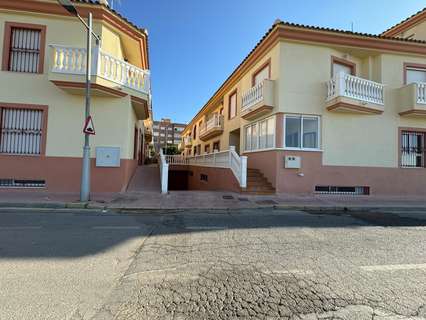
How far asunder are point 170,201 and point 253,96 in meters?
6.68

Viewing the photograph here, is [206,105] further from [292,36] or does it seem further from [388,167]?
[388,167]

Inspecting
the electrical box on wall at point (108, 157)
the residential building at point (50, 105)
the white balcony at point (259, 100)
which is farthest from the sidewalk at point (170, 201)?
the white balcony at point (259, 100)

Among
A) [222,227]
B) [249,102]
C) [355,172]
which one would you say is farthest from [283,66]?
[222,227]

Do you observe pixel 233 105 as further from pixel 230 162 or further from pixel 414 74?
pixel 414 74

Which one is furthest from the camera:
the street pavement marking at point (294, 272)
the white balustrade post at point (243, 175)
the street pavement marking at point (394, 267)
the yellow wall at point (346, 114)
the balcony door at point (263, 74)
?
the balcony door at point (263, 74)

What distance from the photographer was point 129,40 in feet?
36.0

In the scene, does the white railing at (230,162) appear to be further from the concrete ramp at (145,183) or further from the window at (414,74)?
the window at (414,74)

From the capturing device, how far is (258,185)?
10.7 metres

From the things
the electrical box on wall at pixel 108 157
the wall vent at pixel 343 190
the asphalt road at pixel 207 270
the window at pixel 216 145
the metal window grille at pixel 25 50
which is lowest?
the asphalt road at pixel 207 270

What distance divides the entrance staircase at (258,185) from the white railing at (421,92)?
7750mm

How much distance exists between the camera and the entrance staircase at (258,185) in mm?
10391

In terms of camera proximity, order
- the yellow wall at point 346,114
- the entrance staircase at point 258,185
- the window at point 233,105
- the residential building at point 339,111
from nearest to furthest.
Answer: the entrance staircase at point 258,185 < the residential building at point 339,111 < the yellow wall at point 346,114 < the window at point 233,105

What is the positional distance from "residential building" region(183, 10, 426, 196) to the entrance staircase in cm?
9

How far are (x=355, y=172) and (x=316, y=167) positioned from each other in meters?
2.03
